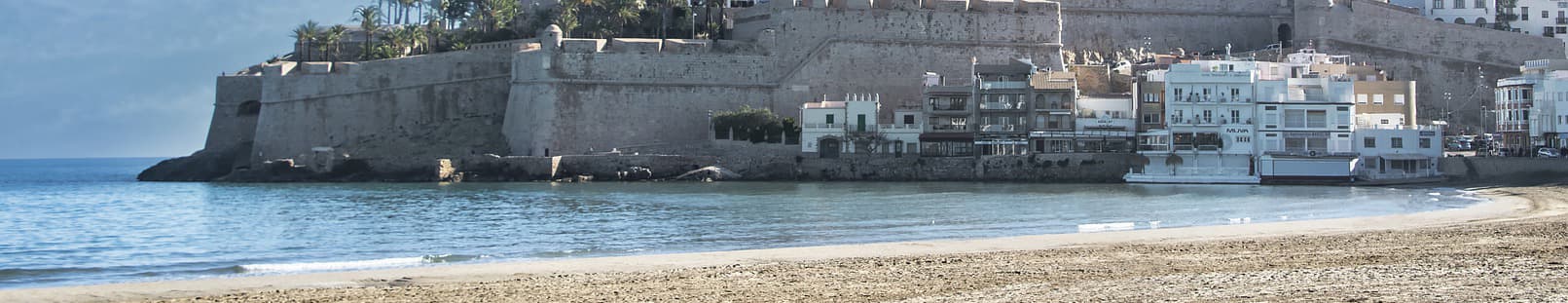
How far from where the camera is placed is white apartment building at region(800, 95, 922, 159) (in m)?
46.7

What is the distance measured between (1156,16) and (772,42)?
13.0 meters

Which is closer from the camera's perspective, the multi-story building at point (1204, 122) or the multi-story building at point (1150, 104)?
the multi-story building at point (1204, 122)

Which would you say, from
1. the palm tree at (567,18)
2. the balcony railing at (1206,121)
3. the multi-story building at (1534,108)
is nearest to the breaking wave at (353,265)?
the balcony railing at (1206,121)

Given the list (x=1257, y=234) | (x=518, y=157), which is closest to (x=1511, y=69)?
(x=518, y=157)

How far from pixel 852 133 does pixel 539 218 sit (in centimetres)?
1801

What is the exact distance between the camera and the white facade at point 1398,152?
42.3 metres

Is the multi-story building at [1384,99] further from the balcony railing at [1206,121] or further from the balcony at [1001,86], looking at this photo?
the balcony at [1001,86]

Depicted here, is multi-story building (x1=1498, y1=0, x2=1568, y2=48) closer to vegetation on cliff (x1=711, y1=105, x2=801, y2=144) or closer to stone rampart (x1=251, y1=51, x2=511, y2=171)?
vegetation on cliff (x1=711, y1=105, x2=801, y2=144)

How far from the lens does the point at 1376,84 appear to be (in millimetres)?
45250

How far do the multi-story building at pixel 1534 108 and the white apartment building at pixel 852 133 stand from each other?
1510cm

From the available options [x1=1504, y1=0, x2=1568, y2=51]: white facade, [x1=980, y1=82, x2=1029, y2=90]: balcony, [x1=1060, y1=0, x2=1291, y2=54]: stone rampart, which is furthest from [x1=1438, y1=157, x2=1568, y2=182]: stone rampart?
[x1=1504, y1=0, x2=1568, y2=51]: white facade

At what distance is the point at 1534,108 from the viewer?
1649 inches

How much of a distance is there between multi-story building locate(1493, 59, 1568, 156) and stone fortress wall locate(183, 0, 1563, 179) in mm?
8462

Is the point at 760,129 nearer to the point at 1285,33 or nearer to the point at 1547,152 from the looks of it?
the point at 1285,33
